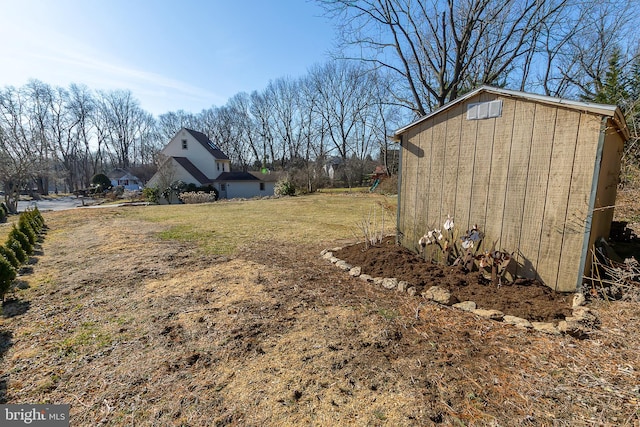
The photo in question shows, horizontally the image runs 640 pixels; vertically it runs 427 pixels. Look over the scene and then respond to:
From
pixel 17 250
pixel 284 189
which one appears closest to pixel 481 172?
pixel 17 250

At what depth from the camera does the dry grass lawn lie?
167cm

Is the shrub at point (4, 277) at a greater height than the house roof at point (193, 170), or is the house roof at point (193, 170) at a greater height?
the house roof at point (193, 170)

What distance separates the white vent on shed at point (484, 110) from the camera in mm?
3318

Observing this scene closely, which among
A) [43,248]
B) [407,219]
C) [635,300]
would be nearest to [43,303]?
[43,248]

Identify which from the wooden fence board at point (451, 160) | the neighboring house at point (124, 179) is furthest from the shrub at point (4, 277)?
the neighboring house at point (124, 179)

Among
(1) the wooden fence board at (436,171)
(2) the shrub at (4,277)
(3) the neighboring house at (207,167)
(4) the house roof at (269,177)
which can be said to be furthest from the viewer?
(4) the house roof at (269,177)

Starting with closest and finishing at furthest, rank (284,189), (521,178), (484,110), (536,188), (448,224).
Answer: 1. (536,188)
2. (521,178)
3. (484,110)
4. (448,224)
5. (284,189)

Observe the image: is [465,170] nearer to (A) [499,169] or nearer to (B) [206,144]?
(A) [499,169]

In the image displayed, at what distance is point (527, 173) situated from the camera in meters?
3.12

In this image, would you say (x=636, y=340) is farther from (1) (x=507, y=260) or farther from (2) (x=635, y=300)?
(1) (x=507, y=260)

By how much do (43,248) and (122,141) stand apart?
4647 centimetres

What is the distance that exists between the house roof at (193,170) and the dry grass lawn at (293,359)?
22.6 m

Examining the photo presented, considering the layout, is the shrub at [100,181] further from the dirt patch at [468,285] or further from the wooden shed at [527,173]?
the wooden shed at [527,173]

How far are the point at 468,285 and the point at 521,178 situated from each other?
1.42m
